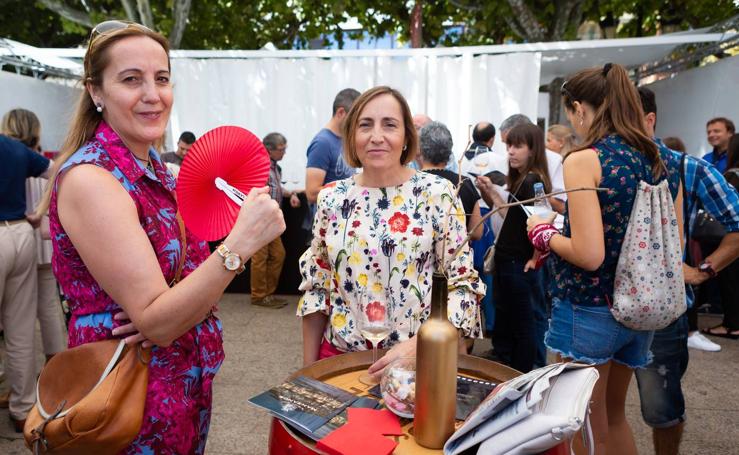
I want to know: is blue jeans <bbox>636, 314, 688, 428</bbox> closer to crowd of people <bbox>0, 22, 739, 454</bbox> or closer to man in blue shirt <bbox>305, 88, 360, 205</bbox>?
crowd of people <bbox>0, 22, 739, 454</bbox>

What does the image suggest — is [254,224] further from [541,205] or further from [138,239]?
[541,205]

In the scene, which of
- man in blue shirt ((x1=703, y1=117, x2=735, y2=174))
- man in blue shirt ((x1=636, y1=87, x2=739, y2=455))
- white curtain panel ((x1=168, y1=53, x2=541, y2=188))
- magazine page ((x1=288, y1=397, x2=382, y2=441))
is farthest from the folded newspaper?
man in blue shirt ((x1=703, y1=117, x2=735, y2=174))

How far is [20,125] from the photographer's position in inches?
136

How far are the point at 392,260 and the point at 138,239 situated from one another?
0.92 metres

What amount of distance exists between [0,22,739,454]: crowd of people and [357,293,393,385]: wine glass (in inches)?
0.9

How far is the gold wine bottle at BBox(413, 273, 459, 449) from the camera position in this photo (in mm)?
1129

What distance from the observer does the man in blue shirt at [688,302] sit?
2151 millimetres

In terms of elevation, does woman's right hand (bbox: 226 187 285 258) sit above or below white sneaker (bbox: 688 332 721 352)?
above

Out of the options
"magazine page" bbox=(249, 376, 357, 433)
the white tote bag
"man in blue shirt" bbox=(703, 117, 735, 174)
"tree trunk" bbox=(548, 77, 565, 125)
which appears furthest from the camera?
"tree trunk" bbox=(548, 77, 565, 125)

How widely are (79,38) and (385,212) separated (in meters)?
15.5

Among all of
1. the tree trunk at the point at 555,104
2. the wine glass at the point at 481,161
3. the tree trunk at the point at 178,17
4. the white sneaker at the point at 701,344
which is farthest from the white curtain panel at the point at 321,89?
the white sneaker at the point at 701,344

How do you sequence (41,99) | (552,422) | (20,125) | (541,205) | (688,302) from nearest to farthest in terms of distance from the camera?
(552,422), (688,302), (541,205), (20,125), (41,99)

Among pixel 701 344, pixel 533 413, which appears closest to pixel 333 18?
pixel 701 344

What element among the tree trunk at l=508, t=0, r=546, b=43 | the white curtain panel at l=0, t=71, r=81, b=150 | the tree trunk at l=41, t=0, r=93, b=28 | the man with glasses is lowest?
the man with glasses
